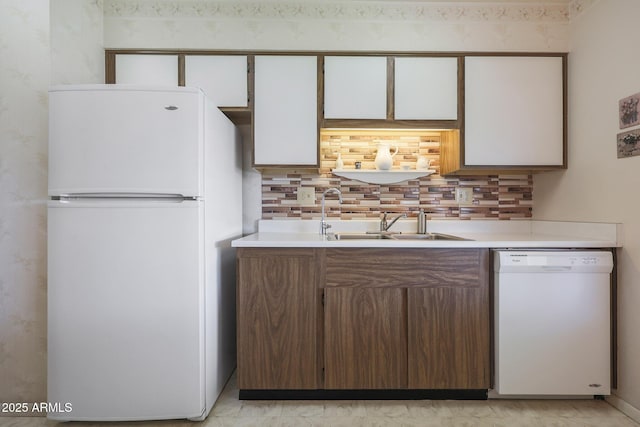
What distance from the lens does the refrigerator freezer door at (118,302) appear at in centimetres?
157

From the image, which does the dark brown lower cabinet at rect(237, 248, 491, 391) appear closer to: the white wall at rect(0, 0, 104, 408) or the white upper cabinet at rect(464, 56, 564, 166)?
the white upper cabinet at rect(464, 56, 564, 166)

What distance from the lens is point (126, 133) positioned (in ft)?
5.12

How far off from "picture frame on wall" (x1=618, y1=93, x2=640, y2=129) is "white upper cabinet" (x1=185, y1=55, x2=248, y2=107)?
6.78 ft

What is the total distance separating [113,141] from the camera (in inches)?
61.3

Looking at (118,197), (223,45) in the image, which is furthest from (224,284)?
(223,45)

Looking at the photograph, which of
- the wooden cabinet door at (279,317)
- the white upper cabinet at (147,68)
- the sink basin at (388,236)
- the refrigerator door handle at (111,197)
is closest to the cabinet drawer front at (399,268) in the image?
the wooden cabinet door at (279,317)

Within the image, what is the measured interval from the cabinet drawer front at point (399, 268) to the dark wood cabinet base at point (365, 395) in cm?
60

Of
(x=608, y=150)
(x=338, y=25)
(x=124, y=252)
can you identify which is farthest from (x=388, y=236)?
(x=124, y=252)

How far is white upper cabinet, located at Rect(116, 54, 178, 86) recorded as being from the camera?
7.01ft

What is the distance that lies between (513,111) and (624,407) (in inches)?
67.6

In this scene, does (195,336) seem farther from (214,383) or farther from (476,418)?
(476,418)

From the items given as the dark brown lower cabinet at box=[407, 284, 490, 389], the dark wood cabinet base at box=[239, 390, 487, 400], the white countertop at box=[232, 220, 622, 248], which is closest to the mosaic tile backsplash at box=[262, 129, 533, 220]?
the white countertop at box=[232, 220, 622, 248]

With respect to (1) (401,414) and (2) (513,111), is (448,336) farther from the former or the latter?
(2) (513,111)

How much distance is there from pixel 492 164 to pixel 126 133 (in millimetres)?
2056
